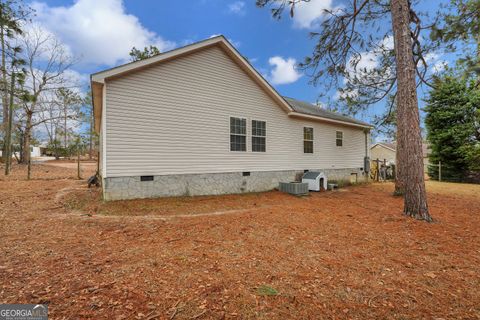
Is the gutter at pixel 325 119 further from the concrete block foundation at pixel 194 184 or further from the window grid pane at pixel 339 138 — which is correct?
the concrete block foundation at pixel 194 184

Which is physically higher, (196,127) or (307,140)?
(196,127)

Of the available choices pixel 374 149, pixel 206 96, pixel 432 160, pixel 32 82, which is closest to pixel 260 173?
pixel 206 96

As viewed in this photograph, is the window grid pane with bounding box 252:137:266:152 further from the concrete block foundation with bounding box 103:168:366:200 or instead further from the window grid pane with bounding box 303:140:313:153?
the window grid pane with bounding box 303:140:313:153

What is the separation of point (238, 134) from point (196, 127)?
1.93 meters

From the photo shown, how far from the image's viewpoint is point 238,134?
936 centimetres

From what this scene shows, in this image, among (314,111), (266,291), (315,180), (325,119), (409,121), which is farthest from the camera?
(314,111)

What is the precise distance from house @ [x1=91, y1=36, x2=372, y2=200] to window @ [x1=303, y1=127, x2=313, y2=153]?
53 mm

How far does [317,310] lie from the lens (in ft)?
7.41

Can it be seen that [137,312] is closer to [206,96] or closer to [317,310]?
[317,310]

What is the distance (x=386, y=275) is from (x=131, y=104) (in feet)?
25.2

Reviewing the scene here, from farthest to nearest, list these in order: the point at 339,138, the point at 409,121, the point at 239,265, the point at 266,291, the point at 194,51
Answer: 1. the point at 339,138
2. the point at 194,51
3. the point at 409,121
4. the point at 239,265
5. the point at 266,291

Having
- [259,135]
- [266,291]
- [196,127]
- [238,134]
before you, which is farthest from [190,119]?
[266,291]

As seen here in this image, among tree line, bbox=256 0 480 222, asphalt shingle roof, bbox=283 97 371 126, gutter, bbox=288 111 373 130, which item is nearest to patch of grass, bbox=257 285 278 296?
tree line, bbox=256 0 480 222

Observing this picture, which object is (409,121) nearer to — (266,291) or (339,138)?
(266,291)
